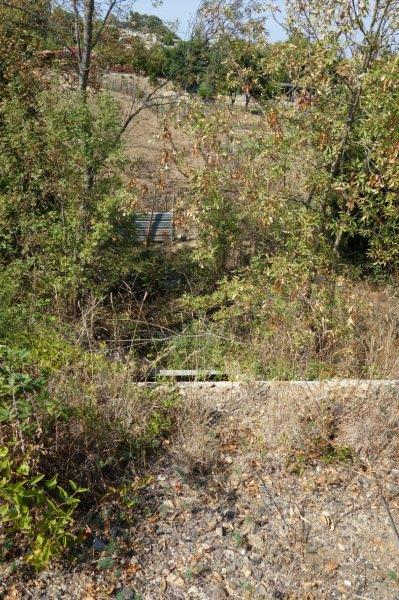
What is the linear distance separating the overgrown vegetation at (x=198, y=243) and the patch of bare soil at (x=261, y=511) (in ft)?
0.35

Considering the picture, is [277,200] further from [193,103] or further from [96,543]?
[96,543]

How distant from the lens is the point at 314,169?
15.9 ft

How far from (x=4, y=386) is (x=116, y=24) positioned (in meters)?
6.34

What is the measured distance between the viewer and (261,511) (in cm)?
320

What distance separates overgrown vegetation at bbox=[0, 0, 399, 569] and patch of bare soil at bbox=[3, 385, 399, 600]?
106 mm

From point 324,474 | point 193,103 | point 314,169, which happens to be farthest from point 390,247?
point 324,474

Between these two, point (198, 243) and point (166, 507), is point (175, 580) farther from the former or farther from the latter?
point (198, 243)

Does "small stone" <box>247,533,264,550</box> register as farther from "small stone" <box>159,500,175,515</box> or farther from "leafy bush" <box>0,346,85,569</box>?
"leafy bush" <box>0,346,85,569</box>

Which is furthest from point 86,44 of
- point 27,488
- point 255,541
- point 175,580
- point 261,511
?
point 175,580

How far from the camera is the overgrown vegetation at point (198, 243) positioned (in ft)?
10.5

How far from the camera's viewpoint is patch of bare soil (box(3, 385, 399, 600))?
108 inches

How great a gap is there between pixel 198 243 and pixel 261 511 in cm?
397

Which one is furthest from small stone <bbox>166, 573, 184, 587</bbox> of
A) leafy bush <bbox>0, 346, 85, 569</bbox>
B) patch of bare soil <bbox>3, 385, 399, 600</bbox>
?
leafy bush <bbox>0, 346, 85, 569</bbox>

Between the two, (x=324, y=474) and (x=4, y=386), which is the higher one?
(x=4, y=386)
